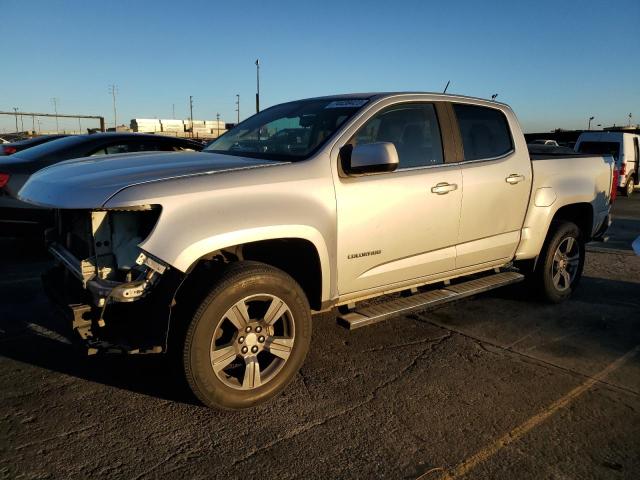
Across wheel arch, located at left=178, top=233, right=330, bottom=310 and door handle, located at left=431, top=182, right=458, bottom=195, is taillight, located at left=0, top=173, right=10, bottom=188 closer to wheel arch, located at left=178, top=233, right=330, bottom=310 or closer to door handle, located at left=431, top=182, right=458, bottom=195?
wheel arch, located at left=178, top=233, right=330, bottom=310

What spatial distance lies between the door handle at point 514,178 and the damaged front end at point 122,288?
299cm

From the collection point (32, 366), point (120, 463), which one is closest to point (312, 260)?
point (120, 463)

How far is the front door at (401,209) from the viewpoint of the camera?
341 cm

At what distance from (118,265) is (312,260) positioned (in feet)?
3.85

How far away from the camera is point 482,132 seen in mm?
4531

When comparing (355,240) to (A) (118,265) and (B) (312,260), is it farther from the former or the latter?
(A) (118,265)

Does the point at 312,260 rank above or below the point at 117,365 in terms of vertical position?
above

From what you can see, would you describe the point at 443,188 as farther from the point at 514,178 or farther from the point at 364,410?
the point at 364,410

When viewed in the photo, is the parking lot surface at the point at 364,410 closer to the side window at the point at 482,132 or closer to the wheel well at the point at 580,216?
the wheel well at the point at 580,216

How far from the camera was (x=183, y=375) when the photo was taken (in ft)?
9.39

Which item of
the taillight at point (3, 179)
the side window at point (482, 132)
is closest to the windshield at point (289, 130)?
the side window at point (482, 132)

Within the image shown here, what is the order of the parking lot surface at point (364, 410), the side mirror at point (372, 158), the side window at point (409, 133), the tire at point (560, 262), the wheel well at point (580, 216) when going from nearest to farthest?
the parking lot surface at point (364, 410) < the side mirror at point (372, 158) < the side window at point (409, 133) < the tire at point (560, 262) < the wheel well at point (580, 216)

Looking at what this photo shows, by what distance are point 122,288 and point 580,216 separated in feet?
15.6

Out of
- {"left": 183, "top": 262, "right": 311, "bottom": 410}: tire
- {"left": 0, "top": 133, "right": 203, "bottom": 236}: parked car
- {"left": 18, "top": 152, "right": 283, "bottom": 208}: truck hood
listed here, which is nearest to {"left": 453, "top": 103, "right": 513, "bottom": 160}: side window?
{"left": 18, "top": 152, "right": 283, "bottom": 208}: truck hood
